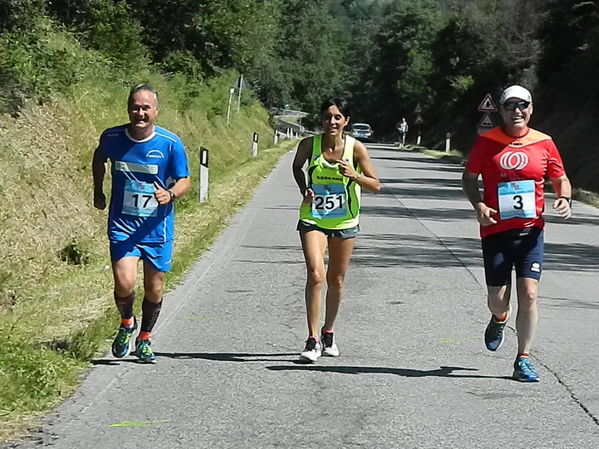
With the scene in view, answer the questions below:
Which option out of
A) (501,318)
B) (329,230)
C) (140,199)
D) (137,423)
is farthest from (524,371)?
(140,199)

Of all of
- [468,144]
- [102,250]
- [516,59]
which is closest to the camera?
[102,250]

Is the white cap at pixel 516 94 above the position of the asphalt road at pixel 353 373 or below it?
above

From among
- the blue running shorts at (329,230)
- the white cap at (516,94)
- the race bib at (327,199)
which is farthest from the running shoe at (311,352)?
the white cap at (516,94)

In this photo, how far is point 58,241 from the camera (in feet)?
44.4

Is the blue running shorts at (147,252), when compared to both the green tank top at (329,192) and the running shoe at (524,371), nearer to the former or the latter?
the green tank top at (329,192)

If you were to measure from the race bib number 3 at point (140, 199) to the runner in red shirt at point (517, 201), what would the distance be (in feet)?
7.54

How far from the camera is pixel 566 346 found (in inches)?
366

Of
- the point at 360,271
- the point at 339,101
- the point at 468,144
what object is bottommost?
the point at 468,144

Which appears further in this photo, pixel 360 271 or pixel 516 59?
pixel 516 59

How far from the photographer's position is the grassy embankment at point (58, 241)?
24.3 ft

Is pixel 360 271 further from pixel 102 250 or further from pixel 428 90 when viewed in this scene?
pixel 428 90

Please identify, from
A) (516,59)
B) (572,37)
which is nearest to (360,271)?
(572,37)

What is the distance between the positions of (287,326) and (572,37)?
39.1m

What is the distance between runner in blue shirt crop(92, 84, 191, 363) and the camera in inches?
319
